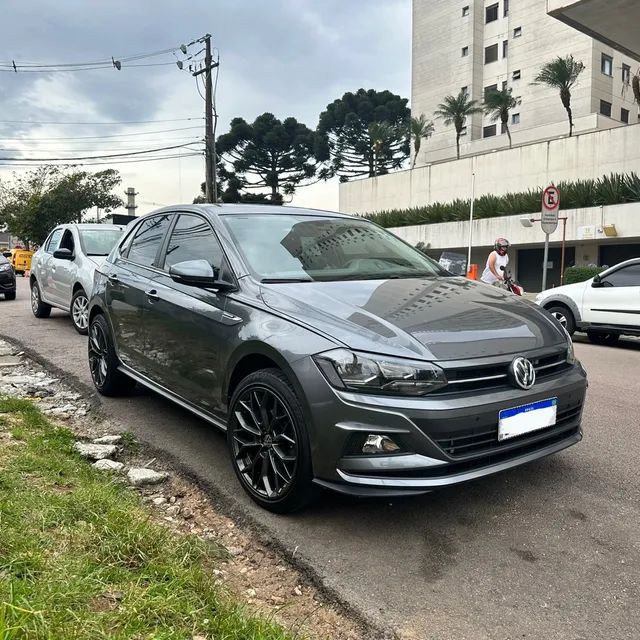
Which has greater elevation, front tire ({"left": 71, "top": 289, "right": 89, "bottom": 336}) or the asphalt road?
front tire ({"left": 71, "top": 289, "right": 89, "bottom": 336})

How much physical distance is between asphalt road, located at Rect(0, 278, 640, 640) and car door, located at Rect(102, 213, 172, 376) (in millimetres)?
793

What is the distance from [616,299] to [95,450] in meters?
7.96

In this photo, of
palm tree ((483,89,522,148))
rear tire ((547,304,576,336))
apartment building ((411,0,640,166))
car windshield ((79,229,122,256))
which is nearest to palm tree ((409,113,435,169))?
apartment building ((411,0,640,166))

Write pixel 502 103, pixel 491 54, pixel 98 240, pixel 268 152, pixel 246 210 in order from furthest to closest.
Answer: pixel 268 152, pixel 491 54, pixel 502 103, pixel 98 240, pixel 246 210

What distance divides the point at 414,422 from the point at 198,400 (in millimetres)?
1619

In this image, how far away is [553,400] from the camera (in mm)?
3041

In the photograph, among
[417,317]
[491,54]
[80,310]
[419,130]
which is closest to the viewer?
[417,317]

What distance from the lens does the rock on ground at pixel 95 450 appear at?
380 centimetres

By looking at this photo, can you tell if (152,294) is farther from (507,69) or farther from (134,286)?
(507,69)

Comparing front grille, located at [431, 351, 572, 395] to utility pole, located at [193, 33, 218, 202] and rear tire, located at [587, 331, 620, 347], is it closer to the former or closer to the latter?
rear tire, located at [587, 331, 620, 347]

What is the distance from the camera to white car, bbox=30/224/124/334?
8.66 metres

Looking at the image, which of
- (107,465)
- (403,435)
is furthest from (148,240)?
(403,435)

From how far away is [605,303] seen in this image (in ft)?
30.3

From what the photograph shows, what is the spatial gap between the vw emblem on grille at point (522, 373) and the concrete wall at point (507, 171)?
80.4ft
